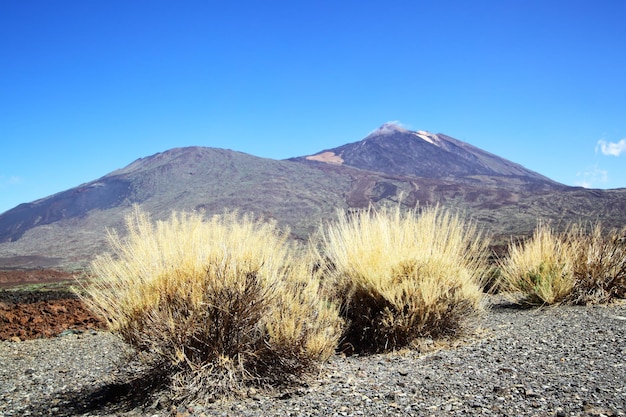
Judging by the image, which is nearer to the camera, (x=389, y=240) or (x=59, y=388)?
(x=59, y=388)

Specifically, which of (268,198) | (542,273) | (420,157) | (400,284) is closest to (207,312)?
(400,284)

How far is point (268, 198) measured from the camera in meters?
59.3

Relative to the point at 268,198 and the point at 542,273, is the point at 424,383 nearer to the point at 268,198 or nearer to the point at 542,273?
the point at 542,273

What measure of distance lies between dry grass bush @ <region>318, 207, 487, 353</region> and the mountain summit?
88.2 m

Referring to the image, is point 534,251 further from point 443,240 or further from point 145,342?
point 145,342

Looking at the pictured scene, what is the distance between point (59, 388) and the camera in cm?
381

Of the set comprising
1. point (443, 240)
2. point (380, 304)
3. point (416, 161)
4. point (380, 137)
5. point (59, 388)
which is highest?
point (380, 137)

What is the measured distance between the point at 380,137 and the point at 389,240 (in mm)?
122109

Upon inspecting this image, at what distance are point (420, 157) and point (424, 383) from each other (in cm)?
10761

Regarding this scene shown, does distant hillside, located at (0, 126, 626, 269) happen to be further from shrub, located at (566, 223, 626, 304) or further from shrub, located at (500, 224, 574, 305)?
shrub, located at (566, 223, 626, 304)

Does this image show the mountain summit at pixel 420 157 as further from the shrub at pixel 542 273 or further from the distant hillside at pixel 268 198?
the shrub at pixel 542 273

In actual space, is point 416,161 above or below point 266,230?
above

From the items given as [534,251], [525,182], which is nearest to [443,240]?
[534,251]

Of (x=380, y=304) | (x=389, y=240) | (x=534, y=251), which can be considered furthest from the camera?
(x=534, y=251)
